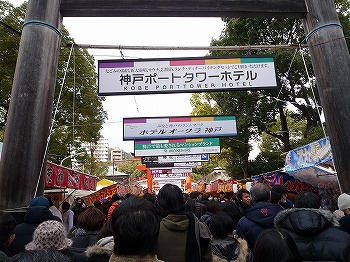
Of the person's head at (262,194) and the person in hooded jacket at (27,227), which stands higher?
the person's head at (262,194)

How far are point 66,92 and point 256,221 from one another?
18.5 m

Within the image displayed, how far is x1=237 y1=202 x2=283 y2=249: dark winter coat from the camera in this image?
11.1 ft

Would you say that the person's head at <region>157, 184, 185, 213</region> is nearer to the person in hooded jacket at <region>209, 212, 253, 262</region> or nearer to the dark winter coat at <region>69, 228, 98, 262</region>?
the person in hooded jacket at <region>209, 212, 253, 262</region>

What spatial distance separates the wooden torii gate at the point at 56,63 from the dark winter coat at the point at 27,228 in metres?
0.96

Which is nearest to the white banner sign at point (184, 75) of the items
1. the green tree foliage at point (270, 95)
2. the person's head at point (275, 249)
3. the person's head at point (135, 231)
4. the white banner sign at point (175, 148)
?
the person's head at point (135, 231)

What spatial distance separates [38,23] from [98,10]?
3.69ft

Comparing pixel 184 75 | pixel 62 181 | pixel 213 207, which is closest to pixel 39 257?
pixel 213 207

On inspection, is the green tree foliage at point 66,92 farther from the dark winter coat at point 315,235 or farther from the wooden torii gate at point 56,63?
the dark winter coat at point 315,235

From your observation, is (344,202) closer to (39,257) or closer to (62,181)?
(39,257)

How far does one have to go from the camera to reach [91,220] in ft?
10.5

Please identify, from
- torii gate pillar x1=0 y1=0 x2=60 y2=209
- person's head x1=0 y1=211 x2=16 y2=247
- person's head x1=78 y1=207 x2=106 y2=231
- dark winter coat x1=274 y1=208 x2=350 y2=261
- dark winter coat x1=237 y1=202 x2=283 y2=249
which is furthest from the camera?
torii gate pillar x1=0 y1=0 x2=60 y2=209

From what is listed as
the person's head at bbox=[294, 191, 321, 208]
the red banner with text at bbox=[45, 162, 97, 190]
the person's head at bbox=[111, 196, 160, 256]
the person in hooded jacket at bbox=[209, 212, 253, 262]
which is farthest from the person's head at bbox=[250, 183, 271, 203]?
the red banner with text at bbox=[45, 162, 97, 190]

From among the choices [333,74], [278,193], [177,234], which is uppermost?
[333,74]

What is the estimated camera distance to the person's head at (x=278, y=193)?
4160 mm
